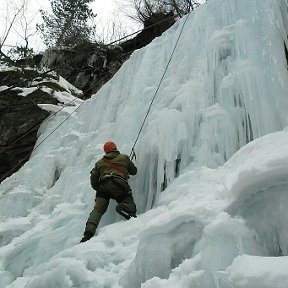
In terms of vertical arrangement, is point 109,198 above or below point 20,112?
below

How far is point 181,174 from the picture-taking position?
421 centimetres

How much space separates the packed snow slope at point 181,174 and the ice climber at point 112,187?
7.2 inches

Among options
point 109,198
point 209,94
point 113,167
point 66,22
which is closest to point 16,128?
point 113,167

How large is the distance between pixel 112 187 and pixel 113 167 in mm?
270

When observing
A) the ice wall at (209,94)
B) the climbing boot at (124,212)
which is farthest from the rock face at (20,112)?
the climbing boot at (124,212)

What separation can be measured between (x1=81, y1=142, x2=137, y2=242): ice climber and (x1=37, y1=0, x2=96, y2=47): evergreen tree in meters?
12.4

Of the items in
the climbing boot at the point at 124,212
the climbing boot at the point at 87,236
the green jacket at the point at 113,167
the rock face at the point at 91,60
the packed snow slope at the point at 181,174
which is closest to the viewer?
the packed snow slope at the point at 181,174

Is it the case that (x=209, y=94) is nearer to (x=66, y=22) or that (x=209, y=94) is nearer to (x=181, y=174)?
(x=181, y=174)

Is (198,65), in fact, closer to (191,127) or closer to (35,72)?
(191,127)

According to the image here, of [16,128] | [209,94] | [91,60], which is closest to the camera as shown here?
[209,94]

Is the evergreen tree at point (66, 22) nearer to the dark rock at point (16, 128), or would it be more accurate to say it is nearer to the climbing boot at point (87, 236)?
the dark rock at point (16, 128)

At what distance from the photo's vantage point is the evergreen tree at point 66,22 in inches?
653

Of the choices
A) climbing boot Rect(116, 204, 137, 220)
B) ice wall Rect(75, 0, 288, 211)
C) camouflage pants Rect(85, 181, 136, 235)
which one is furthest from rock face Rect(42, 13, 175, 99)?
climbing boot Rect(116, 204, 137, 220)

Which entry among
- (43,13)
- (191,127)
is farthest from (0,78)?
(43,13)
